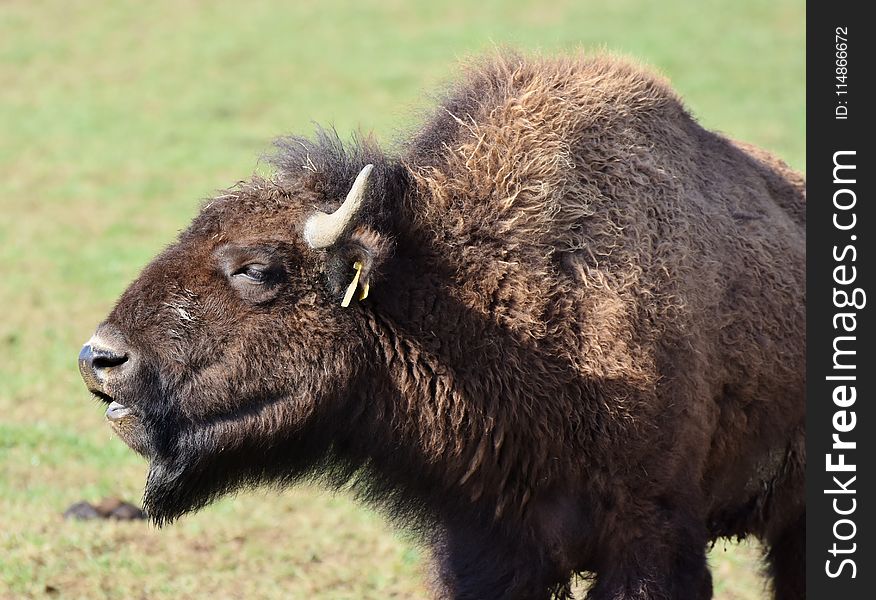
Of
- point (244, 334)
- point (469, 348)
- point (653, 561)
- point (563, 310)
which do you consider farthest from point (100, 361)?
point (653, 561)

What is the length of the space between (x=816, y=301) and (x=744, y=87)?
16862 millimetres

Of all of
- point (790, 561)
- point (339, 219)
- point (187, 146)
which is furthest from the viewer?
point (187, 146)

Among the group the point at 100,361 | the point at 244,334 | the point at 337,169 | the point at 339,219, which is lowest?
the point at 100,361

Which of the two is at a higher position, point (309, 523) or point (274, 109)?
point (274, 109)

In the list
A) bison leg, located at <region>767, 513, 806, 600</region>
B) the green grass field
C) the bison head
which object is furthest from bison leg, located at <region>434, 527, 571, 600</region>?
bison leg, located at <region>767, 513, 806, 600</region>

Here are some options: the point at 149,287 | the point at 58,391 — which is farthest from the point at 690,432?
the point at 58,391

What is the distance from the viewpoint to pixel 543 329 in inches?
182

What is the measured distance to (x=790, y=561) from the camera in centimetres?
591

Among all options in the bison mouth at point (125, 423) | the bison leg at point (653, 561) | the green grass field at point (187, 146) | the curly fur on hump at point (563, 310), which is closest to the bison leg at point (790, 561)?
the green grass field at point (187, 146)

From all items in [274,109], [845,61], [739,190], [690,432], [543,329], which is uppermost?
[274,109]

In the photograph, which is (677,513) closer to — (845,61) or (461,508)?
(461,508)

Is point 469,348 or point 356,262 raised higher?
point 356,262

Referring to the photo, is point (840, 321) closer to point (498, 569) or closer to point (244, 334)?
point (498, 569)

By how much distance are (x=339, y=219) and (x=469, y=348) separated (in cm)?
73
